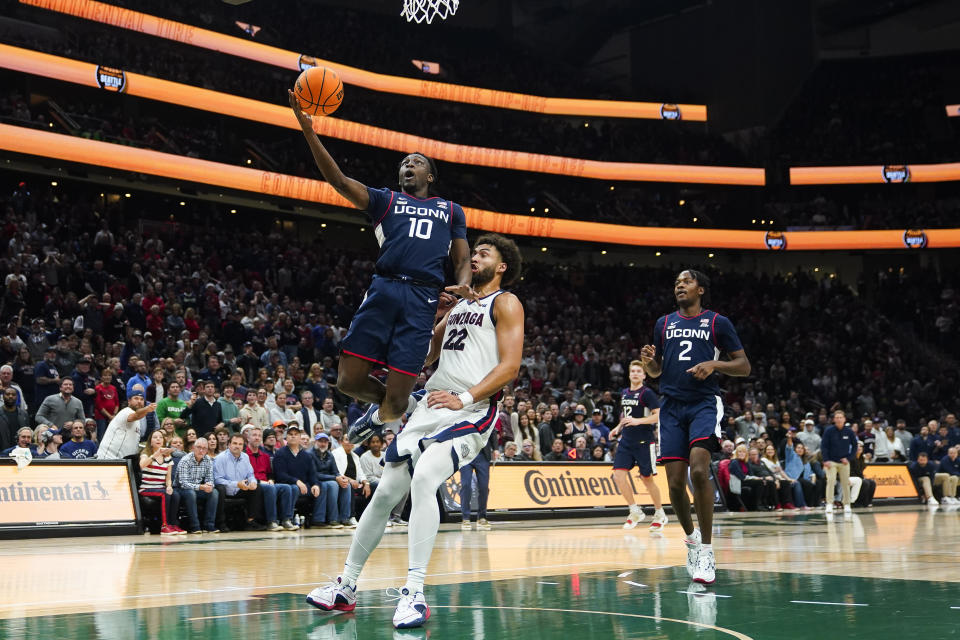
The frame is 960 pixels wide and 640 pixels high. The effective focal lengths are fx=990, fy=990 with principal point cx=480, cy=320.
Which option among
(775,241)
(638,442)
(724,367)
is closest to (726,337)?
(724,367)

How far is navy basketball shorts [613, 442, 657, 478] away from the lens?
13453mm

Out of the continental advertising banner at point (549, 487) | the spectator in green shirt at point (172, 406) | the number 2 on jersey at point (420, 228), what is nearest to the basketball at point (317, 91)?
the number 2 on jersey at point (420, 228)

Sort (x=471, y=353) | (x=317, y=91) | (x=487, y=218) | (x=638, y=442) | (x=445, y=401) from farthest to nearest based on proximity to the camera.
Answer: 1. (x=487, y=218)
2. (x=638, y=442)
3. (x=317, y=91)
4. (x=471, y=353)
5. (x=445, y=401)

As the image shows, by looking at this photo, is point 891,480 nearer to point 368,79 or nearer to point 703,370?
point 703,370

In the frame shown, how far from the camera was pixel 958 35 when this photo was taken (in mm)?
41719

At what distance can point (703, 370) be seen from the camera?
720 cm

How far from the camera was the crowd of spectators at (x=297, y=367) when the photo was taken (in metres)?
14.1

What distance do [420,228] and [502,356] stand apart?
3.64ft

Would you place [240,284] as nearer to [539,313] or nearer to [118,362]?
[118,362]

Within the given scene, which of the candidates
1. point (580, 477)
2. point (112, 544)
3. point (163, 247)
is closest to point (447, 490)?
point (580, 477)

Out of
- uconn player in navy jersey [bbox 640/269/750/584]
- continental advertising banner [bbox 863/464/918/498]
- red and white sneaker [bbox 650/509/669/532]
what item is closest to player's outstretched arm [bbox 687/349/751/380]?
uconn player in navy jersey [bbox 640/269/750/584]

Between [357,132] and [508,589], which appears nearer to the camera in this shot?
[508,589]

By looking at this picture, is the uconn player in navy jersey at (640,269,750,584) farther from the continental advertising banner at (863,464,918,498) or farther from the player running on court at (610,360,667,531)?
the continental advertising banner at (863,464,918,498)

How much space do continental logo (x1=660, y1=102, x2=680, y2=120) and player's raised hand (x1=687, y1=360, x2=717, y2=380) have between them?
1516 inches
